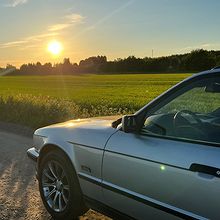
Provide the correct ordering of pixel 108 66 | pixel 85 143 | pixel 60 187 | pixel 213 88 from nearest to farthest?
pixel 213 88 < pixel 85 143 < pixel 60 187 < pixel 108 66

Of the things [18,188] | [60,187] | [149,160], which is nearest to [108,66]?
[18,188]

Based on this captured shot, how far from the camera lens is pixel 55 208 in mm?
4492

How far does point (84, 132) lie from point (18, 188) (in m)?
1.98

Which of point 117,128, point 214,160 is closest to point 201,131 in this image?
point 214,160

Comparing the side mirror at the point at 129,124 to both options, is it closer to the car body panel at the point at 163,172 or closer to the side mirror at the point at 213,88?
the car body panel at the point at 163,172

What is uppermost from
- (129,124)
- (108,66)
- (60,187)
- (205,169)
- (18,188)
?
(129,124)

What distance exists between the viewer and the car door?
282cm

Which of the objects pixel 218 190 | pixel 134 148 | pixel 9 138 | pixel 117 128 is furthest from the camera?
pixel 9 138

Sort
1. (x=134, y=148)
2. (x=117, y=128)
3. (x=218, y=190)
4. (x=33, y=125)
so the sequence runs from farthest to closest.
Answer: (x=33, y=125)
(x=117, y=128)
(x=134, y=148)
(x=218, y=190)

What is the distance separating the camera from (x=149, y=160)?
3.23m

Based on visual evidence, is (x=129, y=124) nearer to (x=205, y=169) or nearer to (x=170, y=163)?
(x=170, y=163)

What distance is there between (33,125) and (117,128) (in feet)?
24.9

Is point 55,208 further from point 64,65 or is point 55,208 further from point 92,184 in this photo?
point 64,65

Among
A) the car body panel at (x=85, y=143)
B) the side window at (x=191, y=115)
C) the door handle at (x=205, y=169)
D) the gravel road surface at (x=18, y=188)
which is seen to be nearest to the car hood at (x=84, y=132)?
the car body panel at (x=85, y=143)
